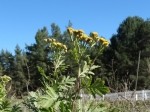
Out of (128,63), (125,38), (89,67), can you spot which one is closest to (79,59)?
(89,67)

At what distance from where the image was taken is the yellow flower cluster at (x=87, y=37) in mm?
3141

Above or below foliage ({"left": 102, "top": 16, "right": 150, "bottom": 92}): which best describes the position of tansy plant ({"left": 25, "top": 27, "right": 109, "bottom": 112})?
below

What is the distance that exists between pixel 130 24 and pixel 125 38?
2.01 metres

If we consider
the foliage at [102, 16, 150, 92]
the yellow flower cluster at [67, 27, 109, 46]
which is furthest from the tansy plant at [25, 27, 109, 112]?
the foliage at [102, 16, 150, 92]

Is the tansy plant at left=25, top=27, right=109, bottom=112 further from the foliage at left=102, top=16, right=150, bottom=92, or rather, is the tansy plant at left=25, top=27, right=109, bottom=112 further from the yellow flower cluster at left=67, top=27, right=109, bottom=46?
the foliage at left=102, top=16, right=150, bottom=92

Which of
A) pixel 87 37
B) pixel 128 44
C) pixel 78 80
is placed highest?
pixel 128 44

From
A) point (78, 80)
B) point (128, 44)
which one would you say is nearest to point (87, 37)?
point (78, 80)

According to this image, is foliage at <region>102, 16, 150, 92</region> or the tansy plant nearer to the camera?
the tansy plant

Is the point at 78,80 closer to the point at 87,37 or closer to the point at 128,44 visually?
the point at 87,37

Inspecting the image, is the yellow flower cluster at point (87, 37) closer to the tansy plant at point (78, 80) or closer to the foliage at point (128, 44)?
the tansy plant at point (78, 80)

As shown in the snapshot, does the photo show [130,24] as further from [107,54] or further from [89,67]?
[89,67]

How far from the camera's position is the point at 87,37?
315 centimetres

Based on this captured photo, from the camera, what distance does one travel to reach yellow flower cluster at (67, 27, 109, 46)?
10.3 ft

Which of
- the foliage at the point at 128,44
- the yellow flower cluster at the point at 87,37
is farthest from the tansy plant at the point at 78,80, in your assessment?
the foliage at the point at 128,44
